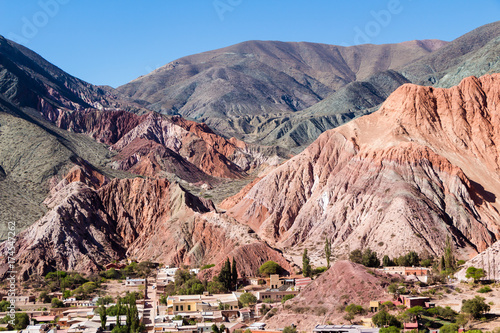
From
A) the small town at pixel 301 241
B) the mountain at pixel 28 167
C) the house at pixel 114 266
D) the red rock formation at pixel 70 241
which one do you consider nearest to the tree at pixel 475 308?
the small town at pixel 301 241

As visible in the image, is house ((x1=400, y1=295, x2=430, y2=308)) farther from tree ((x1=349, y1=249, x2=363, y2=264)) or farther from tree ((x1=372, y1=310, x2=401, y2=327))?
tree ((x1=349, y1=249, x2=363, y2=264))

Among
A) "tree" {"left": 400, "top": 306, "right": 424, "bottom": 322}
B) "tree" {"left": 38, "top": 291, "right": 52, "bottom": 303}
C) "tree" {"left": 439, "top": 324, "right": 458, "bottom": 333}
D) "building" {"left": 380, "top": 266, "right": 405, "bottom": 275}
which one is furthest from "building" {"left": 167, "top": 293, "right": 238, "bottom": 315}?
"tree" {"left": 439, "top": 324, "right": 458, "bottom": 333}

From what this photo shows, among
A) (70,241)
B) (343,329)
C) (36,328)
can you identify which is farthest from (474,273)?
(70,241)

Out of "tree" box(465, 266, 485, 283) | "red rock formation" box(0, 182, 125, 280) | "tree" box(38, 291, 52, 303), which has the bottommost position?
"tree" box(465, 266, 485, 283)

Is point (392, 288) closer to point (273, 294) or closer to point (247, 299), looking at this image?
point (273, 294)

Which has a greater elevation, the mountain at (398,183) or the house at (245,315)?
the mountain at (398,183)

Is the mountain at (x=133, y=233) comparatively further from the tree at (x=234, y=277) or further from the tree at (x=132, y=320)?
the tree at (x=132, y=320)
